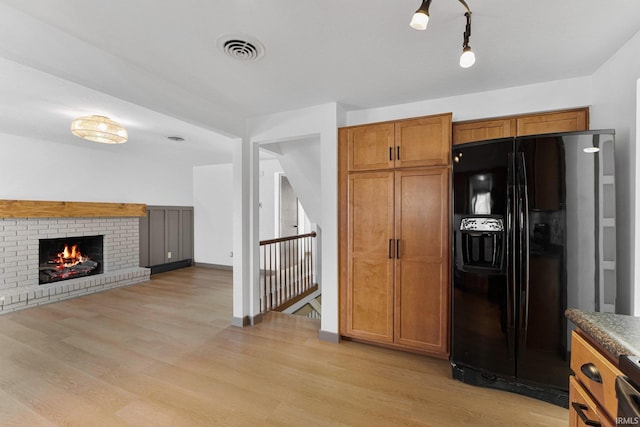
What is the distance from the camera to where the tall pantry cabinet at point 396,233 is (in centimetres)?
247

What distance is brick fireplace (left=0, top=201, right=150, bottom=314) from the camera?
13.0 feet

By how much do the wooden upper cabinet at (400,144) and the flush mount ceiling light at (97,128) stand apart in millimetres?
2798

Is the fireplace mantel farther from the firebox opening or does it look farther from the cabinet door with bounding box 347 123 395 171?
the cabinet door with bounding box 347 123 395 171

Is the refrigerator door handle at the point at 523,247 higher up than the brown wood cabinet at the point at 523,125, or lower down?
lower down

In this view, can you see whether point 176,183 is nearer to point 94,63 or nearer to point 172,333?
point 172,333

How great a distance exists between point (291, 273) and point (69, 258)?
389cm

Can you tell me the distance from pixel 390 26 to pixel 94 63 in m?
1.94

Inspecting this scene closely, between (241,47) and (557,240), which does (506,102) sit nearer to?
(557,240)

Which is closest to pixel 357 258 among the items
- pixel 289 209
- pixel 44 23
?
pixel 44 23

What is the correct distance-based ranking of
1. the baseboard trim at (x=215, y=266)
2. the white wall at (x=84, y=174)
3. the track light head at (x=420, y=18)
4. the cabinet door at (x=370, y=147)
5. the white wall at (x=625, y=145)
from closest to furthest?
the track light head at (x=420, y=18)
the white wall at (x=625, y=145)
the cabinet door at (x=370, y=147)
the white wall at (x=84, y=174)
the baseboard trim at (x=215, y=266)

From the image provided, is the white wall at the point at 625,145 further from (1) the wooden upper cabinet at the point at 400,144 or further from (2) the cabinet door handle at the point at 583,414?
(2) the cabinet door handle at the point at 583,414

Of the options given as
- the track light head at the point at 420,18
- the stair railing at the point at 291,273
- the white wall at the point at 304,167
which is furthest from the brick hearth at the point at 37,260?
the track light head at the point at 420,18

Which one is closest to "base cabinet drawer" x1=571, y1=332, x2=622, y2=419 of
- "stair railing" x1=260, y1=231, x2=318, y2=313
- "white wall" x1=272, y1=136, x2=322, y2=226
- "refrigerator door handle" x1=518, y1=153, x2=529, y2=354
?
"refrigerator door handle" x1=518, y1=153, x2=529, y2=354

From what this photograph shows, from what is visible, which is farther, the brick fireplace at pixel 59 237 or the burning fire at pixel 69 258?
the burning fire at pixel 69 258
